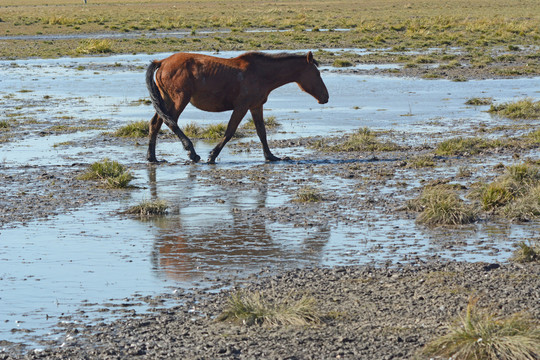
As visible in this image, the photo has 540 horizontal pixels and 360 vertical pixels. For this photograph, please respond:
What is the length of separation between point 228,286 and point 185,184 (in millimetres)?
5328

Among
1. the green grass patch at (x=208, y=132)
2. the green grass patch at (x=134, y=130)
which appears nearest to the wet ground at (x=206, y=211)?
the green grass patch at (x=134, y=130)

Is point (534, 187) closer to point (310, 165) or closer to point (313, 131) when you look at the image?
point (310, 165)

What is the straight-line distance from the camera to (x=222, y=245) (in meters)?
9.71

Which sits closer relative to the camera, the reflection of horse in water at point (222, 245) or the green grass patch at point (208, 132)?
the reflection of horse in water at point (222, 245)

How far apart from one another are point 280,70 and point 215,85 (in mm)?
1213

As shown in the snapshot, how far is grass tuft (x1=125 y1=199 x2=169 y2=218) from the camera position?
11.3m

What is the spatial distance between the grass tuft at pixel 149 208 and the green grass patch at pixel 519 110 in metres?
10.8

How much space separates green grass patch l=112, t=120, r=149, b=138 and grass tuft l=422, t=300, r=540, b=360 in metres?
12.5

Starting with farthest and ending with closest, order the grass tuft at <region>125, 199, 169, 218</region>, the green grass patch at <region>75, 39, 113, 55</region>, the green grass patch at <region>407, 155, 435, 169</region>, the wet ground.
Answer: the green grass patch at <region>75, 39, 113, 55</region>
the green grass patch at <region>407, 155, 435, 169</region>
the grass tuft at <region>125, 199, 169, 218</region>
the wet ground

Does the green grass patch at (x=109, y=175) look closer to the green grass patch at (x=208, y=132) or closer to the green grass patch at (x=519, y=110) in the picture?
the green grass patch at (x=208, y=132)

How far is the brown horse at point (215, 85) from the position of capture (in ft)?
48.9

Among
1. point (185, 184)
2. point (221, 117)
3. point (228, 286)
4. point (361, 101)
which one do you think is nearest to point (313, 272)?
point (228, 286)

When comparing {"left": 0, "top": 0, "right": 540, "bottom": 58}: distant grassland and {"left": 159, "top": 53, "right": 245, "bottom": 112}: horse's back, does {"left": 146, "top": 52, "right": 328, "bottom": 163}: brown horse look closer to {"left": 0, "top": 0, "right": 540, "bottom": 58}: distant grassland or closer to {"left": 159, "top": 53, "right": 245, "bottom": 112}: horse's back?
{"left": 159, "top": 53, "right": 245, "bottom": 112}: horse's back

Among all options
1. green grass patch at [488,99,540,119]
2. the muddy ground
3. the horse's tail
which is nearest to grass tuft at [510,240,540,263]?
the muddy ground
